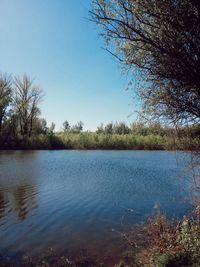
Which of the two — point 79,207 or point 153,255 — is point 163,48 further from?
point 79,207

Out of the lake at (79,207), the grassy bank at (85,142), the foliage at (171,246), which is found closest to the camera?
the foliage at (171,246)

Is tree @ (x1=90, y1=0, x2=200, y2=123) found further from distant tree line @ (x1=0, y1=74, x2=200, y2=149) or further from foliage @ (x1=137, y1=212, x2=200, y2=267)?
distant tree line @ (x1=0, y1=74, x2=200, y2=149)

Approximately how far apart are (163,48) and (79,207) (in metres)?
7.99

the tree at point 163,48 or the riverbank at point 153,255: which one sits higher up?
the tree at point 163,48

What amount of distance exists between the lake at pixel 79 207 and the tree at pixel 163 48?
1.95 m

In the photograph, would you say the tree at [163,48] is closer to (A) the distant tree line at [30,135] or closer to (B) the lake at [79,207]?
(B) the lake at [79,207]

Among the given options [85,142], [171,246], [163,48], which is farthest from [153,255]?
[85,142]

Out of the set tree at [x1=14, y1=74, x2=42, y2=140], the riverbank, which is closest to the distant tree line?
tree at [x1=14, y1=74, x2=42, y2=140]

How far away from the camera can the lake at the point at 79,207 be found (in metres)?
7.88

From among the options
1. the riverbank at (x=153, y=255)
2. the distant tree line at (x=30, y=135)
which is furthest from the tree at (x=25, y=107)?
the riverbank at (x=153, y=255)

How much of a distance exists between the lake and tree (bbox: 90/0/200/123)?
195cm

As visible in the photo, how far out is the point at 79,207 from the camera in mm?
11969

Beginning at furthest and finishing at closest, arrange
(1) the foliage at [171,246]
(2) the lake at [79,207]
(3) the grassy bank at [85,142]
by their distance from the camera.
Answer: (3) the grassy bank at [85,142]
(2) the lake at [79,207]
(1) the foliage at [171,246]

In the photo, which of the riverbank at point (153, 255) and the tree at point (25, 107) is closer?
the riverbank at point (153, 255)
